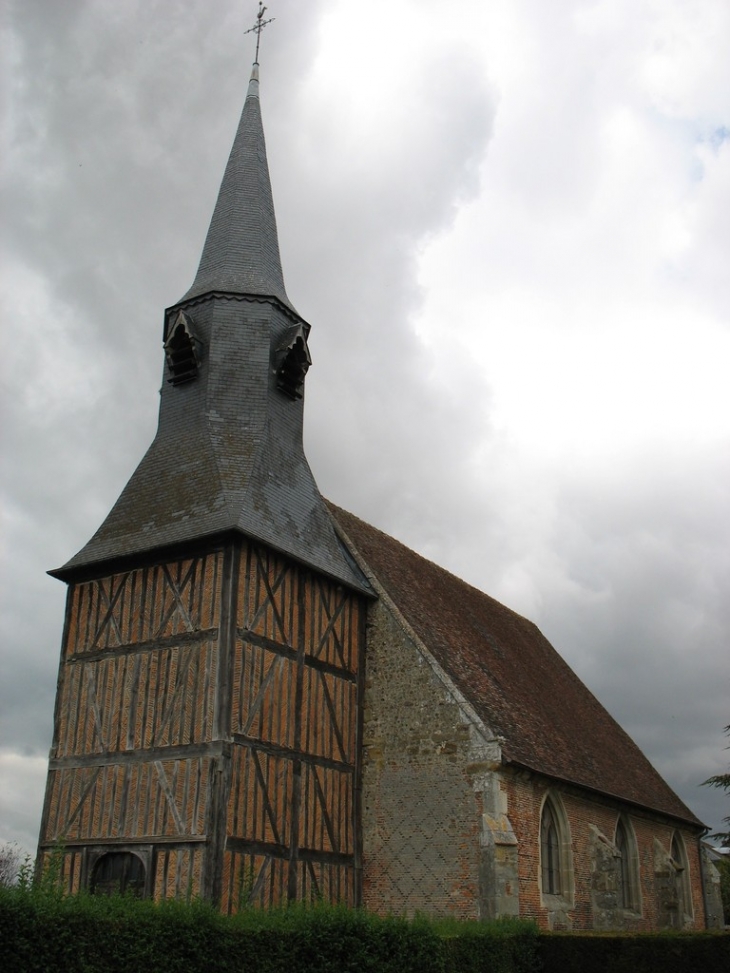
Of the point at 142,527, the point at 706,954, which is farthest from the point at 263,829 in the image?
the point at 706,954

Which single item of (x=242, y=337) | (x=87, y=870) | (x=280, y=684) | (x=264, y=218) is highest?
(x=264, y=218)

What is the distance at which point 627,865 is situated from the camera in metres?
18.9

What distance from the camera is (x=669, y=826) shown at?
834 inches

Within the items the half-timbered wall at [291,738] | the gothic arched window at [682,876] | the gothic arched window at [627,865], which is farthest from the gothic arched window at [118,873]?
the gothic arched window at [682,876]

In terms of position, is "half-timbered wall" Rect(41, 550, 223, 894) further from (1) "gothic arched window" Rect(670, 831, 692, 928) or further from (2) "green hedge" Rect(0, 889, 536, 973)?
(1) "gothic arched window" Rect(670, 831, 692, 928)

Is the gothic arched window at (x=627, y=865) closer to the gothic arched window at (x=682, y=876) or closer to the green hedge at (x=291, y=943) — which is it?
the gothic arched window at (x=682, y=876)

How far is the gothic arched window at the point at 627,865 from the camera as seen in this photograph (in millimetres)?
18625

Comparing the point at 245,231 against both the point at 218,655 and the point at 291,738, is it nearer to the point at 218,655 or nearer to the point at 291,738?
the point at 218,655

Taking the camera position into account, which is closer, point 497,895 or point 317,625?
point 497,895

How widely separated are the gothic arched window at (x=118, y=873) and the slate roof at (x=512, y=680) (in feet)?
17.3

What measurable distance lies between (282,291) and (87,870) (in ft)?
33.7

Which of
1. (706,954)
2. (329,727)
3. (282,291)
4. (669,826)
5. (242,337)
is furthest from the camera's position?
(669,826)

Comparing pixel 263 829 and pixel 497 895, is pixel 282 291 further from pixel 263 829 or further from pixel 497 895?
pixel 497 895

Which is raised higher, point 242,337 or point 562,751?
point 242,337
